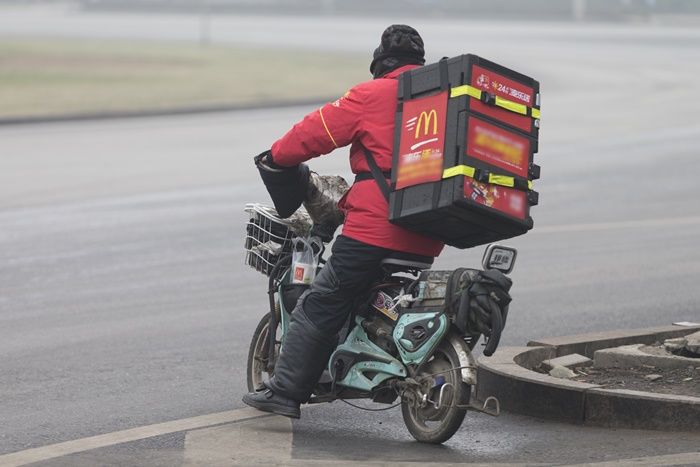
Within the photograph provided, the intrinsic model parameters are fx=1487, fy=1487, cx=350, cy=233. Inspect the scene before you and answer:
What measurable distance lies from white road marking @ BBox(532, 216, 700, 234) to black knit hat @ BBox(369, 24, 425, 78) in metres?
6.94

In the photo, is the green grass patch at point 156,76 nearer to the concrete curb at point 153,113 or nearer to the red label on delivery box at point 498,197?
the concrete curb at point 153,113

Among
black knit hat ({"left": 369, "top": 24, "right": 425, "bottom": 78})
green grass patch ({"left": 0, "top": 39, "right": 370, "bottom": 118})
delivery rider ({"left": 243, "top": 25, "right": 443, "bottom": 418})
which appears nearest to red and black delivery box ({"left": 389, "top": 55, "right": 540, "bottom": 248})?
delivery rider ({"left": 243, "top": 25, "right": 443, "bottom": 418})

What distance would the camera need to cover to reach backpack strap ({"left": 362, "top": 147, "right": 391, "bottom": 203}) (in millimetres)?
6375

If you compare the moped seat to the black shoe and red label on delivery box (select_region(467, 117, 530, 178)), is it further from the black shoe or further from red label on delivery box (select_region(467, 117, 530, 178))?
the black shoe

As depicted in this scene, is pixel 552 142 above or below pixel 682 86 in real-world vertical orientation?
below

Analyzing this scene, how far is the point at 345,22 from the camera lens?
61.4m

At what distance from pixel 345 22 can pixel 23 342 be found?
53320 mm

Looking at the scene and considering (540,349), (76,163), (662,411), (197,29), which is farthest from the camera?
(197,29)

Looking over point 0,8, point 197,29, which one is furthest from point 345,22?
point 0,8

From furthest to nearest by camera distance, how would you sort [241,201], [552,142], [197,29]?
[197,29] → [552,142] → [241,201]

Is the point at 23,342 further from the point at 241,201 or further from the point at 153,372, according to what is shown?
the point at 241,201

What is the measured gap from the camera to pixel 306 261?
6891mm

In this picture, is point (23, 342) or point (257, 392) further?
point (23, 342)

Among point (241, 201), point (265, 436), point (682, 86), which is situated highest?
point (682, 86)
